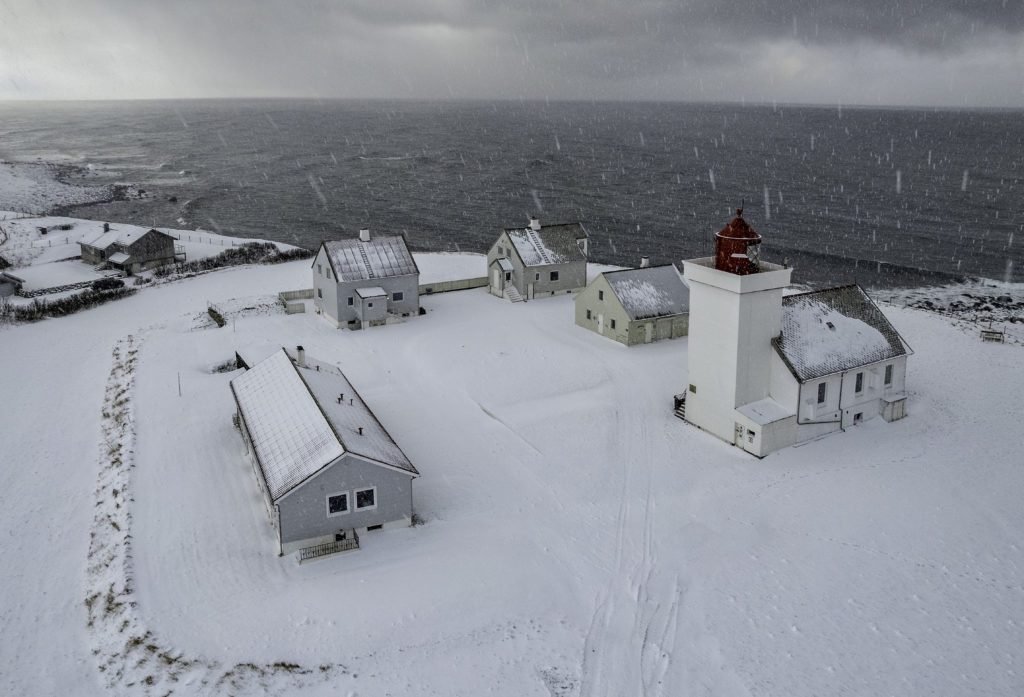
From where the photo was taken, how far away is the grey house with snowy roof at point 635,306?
4525 cm

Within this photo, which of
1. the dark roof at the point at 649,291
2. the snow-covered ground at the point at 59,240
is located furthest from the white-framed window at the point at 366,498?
the snow-covered ground at the point at 59,240

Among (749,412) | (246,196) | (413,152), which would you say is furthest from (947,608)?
(413,152)

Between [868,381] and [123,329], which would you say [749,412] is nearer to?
[868,381]

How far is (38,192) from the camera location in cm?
11381

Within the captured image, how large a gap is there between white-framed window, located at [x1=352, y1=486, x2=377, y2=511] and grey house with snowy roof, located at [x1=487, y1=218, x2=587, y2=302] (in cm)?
2984

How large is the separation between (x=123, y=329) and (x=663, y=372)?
112 feet

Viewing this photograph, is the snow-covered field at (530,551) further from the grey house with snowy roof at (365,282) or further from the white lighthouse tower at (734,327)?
the grey house with snowy roof at (365,282)

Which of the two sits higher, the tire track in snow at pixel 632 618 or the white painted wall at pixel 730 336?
the white painted wall at pixel 730 336

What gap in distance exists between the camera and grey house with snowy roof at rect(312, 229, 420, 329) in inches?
1919

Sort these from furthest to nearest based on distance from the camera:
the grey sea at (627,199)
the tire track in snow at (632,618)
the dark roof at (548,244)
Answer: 1. the grey sea at (627,199)
2. the dark roof at (548,244)
3. the tire track in snow at (632,618)

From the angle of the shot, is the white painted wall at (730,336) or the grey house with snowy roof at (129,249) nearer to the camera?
the white painted wall at (730,336)

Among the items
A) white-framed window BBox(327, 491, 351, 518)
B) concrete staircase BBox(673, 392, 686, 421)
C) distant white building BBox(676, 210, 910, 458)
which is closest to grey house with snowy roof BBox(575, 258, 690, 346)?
concrete staircase BBox(673, 392, 686, 421)

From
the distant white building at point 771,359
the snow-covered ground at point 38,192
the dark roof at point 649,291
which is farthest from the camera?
the snow-covered ground at point 38,192

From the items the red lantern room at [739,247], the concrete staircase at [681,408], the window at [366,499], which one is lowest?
the concrete staircase at [681,408]
